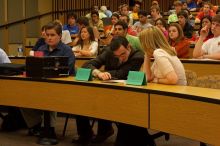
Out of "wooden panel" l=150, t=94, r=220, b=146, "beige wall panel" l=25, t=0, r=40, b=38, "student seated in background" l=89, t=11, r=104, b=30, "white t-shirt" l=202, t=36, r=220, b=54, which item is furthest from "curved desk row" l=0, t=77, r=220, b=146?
"beige wall panel" l=25, t=0, r=40, b=38

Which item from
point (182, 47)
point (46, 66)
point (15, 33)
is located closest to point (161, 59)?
point (46, 66)

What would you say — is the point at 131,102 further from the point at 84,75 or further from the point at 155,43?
the point at 84,75

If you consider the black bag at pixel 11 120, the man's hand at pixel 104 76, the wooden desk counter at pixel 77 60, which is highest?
the wooden desk counter at pixel 77 60

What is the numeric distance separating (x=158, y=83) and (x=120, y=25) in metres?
2.20

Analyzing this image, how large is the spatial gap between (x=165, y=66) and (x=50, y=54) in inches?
57.5

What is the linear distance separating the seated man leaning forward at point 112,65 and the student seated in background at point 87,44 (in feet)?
5.52

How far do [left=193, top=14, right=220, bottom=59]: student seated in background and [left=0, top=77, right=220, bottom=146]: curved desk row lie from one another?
1994 millimetres

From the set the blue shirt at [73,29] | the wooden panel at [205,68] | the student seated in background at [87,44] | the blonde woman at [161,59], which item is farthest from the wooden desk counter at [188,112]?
the blue shirt at [73,29]

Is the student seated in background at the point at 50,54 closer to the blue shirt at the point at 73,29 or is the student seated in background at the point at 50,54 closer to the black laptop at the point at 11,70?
the black laptop at the point at 11,70

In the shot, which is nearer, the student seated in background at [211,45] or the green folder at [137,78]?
the green folder at [137,78]

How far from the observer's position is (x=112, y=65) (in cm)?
393

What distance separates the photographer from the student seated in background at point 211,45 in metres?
4.85

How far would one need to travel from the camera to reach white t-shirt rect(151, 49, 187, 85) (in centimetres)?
309

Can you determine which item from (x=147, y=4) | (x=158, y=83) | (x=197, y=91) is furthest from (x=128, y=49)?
(x=147, y=4)
